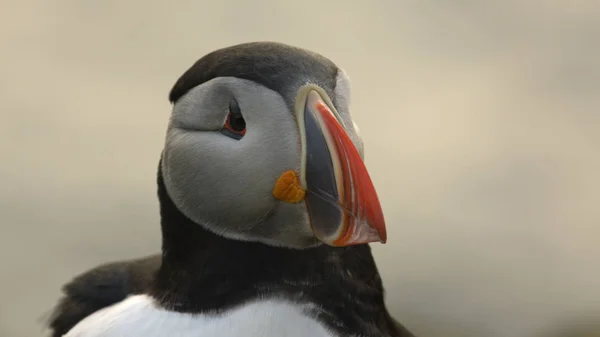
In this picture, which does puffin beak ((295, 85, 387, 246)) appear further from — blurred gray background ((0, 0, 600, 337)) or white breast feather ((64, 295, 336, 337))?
blurred gray background ((0, 0, 600, 337))

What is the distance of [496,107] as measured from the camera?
6.85 ft

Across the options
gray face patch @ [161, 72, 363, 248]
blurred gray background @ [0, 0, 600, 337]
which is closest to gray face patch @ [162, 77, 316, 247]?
gray face patch @ [161, 72, 363, 248]

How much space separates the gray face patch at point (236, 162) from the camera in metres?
0.82

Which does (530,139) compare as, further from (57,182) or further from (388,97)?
(57,182)

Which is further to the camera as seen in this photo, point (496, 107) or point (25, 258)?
point (25, 258)

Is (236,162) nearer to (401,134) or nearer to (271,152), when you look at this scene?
(271,152)

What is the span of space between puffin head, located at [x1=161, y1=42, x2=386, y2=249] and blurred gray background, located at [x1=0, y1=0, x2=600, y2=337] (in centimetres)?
121

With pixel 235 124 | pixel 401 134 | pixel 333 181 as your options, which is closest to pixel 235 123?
pixel 235 124

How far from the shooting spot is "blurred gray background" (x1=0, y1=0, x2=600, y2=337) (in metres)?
2.08

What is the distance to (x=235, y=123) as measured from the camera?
84 cm

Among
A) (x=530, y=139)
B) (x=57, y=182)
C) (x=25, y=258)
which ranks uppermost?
(x=530, y=139)

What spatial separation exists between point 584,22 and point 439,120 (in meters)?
0.47

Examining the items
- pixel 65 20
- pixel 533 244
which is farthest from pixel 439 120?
pixel 65 20

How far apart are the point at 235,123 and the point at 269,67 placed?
7 centimetres
